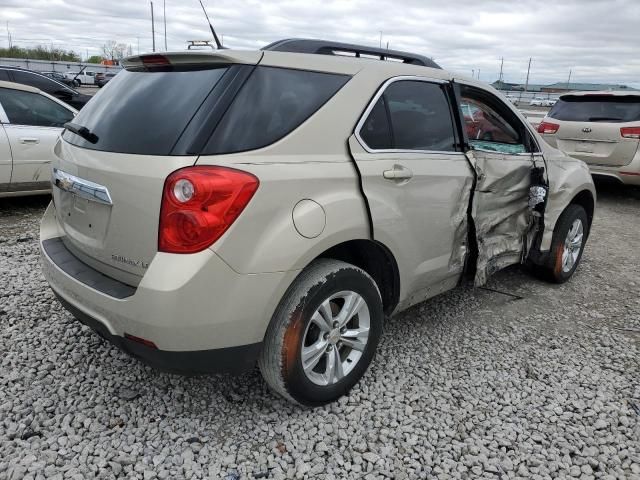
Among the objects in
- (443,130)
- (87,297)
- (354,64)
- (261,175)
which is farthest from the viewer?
(443,130)

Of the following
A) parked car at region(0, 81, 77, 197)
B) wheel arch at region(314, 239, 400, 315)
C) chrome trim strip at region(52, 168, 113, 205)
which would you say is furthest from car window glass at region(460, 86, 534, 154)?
parked car at region(0, 81, 77, 197)

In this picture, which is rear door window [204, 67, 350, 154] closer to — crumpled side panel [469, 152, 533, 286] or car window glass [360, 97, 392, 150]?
car window glass [360, 97, 392, 150]

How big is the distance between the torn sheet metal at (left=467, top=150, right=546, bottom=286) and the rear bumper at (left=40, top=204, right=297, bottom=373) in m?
1.65

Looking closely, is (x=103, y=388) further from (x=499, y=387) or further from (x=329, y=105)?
(x=499, y=387)

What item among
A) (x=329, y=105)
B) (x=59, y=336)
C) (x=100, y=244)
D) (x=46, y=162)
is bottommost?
(x=59, y=336)

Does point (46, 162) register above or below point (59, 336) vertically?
above

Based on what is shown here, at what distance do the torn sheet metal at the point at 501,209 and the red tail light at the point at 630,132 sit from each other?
4.39 metres

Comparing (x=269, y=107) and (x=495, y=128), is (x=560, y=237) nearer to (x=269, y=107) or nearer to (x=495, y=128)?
(x=495, y=128)

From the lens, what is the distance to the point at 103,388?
2.78 metres

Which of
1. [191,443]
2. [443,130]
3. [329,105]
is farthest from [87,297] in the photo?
[443,130]

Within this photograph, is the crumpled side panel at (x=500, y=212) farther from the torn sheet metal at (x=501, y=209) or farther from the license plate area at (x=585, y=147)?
the license plate area at (x=585, y=147)

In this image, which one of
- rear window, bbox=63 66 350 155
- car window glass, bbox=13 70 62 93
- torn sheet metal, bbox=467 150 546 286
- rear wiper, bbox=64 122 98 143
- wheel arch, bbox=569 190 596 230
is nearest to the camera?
rear window, bbox=63 66 350 155

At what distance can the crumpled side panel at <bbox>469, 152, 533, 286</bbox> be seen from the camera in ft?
11.1

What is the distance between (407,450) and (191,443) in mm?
992
